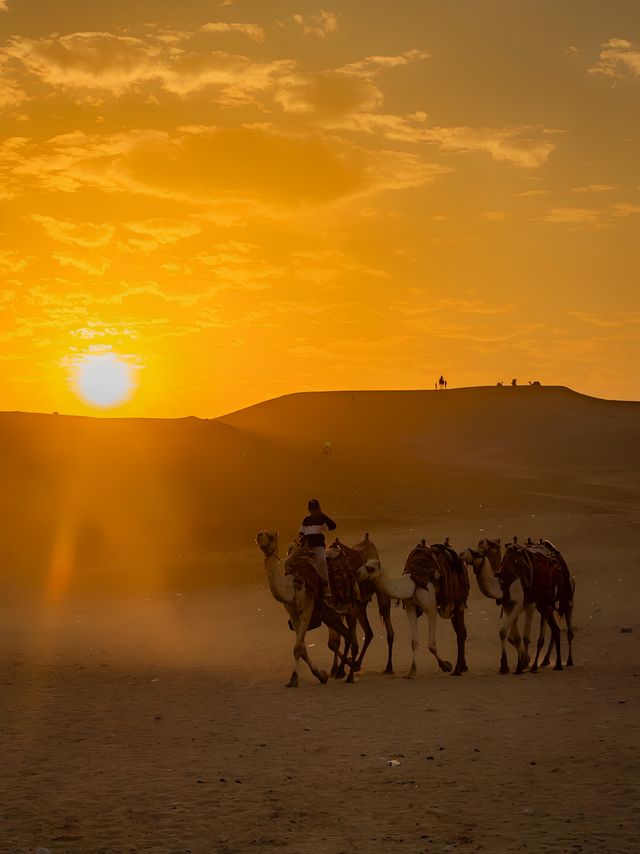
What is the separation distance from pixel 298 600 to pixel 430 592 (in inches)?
77.7

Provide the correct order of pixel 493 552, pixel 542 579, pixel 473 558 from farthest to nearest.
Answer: pixel 493 552 < pixel 542 579 < pixel 473 558

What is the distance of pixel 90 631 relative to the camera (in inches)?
877

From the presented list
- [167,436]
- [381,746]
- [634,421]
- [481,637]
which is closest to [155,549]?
[481,637]

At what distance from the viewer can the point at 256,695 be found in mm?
15469

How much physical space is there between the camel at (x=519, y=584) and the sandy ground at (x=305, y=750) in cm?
71

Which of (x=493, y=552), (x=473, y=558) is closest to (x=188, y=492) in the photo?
(x=493, y=552)

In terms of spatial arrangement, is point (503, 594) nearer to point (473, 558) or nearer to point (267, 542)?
point (473, 558)

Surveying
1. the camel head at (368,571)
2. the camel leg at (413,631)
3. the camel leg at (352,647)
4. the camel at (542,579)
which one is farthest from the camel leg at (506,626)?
the camel leg at (352,647)

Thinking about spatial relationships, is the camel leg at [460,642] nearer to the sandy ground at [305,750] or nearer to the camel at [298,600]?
the sandy ground at [305,750]

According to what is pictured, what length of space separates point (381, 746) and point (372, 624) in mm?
10873

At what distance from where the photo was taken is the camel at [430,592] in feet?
55.4

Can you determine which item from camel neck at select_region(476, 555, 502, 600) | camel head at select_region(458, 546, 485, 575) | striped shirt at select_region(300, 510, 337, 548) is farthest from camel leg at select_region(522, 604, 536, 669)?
striped shirt at select_region(300, 510, 337, 548)

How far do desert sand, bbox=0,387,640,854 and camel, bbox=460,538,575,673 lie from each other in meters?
0.55

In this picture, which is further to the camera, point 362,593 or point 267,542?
point 362,593
